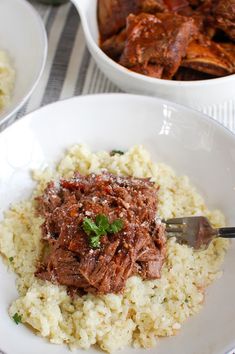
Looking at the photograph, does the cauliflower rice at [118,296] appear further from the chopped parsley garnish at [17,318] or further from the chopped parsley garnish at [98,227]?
the chopped parsley garnish at [98,227]

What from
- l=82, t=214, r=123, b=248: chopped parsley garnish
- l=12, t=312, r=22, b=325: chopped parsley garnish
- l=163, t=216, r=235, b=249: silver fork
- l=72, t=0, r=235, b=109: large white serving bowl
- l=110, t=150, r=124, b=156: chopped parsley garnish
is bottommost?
l=12, t=312, r=22, b=325: chopped parsley garnish

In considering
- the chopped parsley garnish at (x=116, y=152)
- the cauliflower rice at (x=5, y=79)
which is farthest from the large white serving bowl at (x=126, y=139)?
the cauliflower rice at (x=5, y=79)

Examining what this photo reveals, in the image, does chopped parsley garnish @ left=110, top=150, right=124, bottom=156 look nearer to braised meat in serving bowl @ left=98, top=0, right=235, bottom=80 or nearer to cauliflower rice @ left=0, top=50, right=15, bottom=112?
braised meat in serving bowl @ left=98, top=0, right=235, bottom=80

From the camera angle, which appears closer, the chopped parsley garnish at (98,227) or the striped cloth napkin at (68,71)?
the chopped parsley garnish at (98,227)

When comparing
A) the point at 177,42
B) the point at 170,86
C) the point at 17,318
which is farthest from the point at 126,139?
the point at 17,318

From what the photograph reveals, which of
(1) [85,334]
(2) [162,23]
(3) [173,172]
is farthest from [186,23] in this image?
(1) [85,334]

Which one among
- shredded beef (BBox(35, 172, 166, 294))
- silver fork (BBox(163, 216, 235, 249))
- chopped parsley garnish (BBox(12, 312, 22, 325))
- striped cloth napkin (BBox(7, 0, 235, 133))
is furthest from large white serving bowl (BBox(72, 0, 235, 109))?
chopped parsley garnish (BBox(12, 312, 22, 325))
